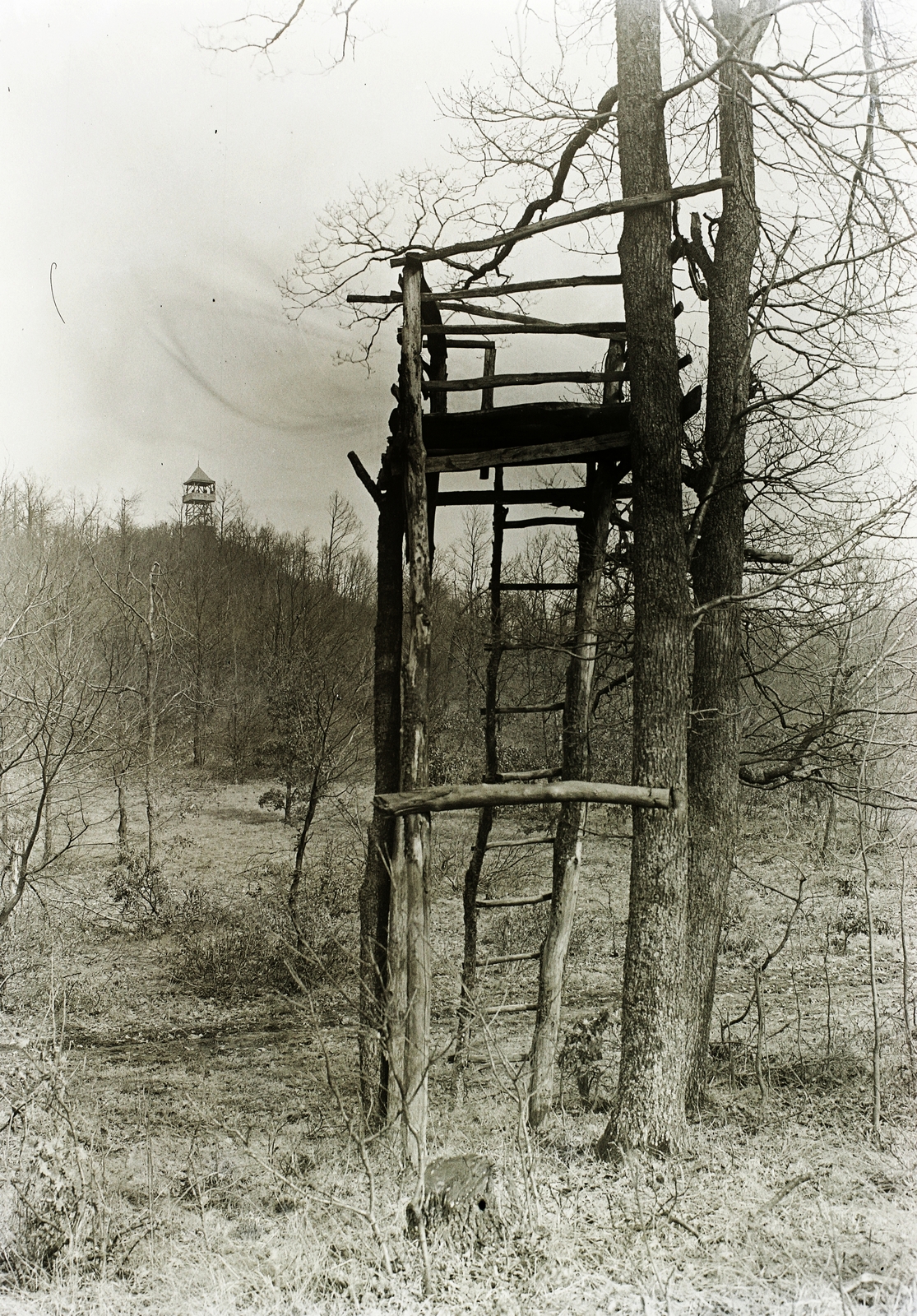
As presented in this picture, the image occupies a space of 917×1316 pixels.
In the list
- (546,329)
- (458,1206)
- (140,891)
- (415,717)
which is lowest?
(140,891)

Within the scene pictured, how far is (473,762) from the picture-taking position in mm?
24172

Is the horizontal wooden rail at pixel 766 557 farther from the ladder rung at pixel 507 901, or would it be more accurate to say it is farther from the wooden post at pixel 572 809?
the ladder rung at pixel 507 901

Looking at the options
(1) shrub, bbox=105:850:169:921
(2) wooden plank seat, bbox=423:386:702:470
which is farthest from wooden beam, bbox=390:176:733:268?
(1) shrub, bbox=105:850:169:921

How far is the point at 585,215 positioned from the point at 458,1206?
6.21 m

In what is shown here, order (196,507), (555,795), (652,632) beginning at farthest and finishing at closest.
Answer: (196,507) → (652,632) → (555,795)

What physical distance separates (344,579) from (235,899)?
79.2 feet

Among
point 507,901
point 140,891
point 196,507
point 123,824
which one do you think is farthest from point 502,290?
point 196,507

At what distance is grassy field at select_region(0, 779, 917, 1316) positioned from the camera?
4320 mm

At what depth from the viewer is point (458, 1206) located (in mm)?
4676

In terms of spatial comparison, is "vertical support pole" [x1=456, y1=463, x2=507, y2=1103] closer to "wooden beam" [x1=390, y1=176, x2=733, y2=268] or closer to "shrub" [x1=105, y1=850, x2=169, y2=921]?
"wooden beam" [x1=390, y1=176, x2=733, y2=268]

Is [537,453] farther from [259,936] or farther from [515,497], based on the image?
[259,936]

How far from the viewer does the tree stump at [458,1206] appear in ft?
15.0

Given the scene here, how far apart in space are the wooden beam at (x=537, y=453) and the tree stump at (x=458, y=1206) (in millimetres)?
4735

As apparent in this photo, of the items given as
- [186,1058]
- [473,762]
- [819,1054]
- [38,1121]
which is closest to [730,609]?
[819,1054]
